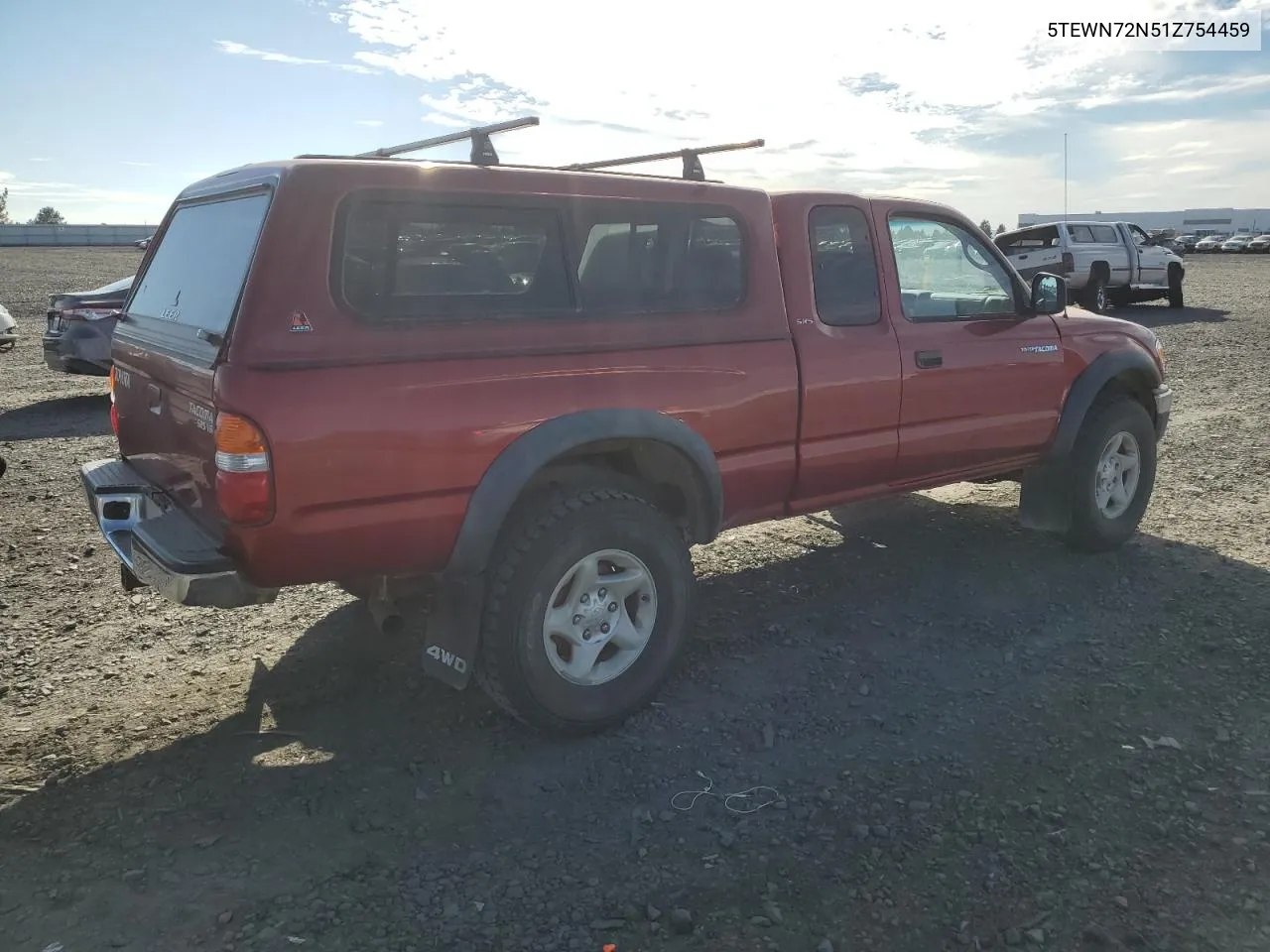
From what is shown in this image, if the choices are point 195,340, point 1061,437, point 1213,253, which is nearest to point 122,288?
point 195,340

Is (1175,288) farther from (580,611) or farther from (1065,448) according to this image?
(580,611)

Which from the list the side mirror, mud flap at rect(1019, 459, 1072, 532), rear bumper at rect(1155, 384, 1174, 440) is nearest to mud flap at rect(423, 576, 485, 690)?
the side mirror

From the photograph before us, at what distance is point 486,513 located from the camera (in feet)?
11.0

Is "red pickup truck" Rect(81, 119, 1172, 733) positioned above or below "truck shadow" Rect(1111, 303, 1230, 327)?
below

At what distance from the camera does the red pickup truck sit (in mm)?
3082

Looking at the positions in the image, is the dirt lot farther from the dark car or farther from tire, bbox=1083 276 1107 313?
tire, bbox=1083 276 1107 313

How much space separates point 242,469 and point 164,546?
52 cm

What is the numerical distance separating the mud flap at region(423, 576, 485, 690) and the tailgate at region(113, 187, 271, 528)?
31.9 inches

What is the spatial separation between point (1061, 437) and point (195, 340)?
4231 mm

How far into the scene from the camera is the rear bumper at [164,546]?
311 centimetres

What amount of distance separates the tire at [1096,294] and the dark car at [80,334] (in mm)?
15256

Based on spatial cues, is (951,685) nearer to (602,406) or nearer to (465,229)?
(602,406)

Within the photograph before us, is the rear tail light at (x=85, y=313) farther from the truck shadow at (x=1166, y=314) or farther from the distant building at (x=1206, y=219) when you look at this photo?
the distant building at (x=1206, y=219)

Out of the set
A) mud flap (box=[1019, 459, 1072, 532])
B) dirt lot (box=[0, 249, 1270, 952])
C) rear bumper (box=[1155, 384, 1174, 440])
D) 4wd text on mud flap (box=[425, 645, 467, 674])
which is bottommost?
dirt lot (box=[0, 249, 1270, 952])
